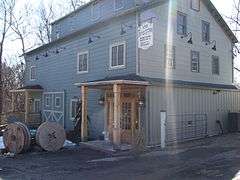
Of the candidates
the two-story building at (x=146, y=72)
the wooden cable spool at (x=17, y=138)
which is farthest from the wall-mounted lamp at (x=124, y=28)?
the wooden cable spool at (x=17, y=138)

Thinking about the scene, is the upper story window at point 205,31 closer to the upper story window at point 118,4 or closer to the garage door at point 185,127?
the garage door at point 185,127

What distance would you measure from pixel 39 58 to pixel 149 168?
62.5 ft

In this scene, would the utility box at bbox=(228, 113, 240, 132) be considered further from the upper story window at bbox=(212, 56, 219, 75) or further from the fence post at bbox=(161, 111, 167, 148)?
the fence post at bbox=(161, 111, 167, 148)

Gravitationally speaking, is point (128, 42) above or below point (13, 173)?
above

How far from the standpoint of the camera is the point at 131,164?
14430mm

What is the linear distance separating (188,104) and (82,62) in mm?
7078

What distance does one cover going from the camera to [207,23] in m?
24.5

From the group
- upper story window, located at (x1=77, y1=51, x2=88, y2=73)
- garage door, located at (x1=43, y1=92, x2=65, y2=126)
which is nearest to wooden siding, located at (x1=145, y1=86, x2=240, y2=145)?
upper story window, located at (x1=77, y1=51, x2=88, y2=73)

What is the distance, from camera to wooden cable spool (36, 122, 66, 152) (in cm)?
1798

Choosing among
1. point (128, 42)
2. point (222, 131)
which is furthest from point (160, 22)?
point (222, 131)

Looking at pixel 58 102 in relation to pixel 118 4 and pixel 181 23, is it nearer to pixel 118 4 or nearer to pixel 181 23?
pixel 118 4

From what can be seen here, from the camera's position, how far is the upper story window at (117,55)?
2016cm

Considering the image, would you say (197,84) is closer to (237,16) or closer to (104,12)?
(104,12)

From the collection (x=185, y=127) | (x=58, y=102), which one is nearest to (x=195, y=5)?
(x=185, y=127)
